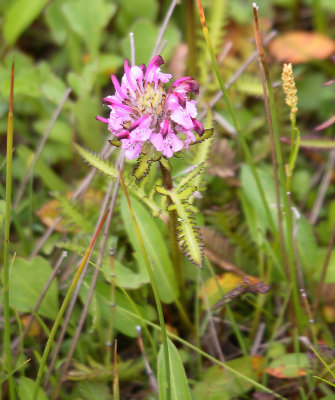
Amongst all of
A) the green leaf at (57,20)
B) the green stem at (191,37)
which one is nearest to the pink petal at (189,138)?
the green stem at (191,37)

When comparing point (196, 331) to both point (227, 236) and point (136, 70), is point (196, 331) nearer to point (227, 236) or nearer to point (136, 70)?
point (227, 236)

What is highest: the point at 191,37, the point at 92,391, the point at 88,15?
the point at 88,15

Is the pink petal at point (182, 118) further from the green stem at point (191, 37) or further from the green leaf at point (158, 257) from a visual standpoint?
the green stem at point (191, 37)

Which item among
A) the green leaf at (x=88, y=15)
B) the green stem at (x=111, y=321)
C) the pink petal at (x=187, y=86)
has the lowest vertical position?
the green stem at (x=111, y=321)

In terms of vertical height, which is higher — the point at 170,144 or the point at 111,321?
the point at 170,144

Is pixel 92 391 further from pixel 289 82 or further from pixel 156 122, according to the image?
pixel 289 82

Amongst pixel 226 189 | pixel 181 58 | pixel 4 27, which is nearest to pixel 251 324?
pixel 226 189

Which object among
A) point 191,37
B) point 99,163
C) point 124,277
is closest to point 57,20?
point 191,37
